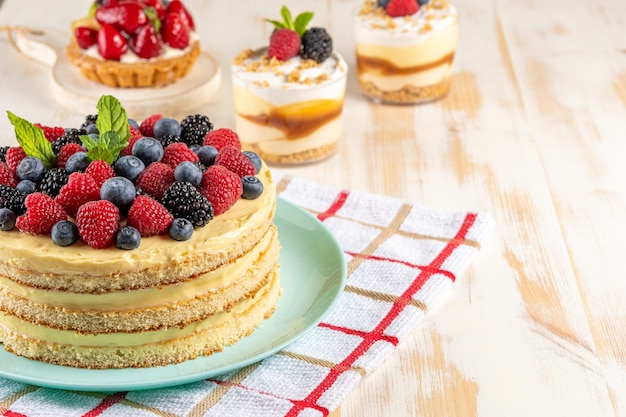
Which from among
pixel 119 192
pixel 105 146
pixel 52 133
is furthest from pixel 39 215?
pixel 52 133

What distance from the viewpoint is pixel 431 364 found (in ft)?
7.32

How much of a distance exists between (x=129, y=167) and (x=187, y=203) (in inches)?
7.7

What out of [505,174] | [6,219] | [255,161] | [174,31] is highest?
→ [6,219]

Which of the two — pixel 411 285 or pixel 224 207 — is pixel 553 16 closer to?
pixel 411 285

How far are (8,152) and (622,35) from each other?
3.14m

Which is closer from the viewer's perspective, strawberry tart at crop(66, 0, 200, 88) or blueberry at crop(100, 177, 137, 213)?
blueberry at crop(100, 177, 137, 213)

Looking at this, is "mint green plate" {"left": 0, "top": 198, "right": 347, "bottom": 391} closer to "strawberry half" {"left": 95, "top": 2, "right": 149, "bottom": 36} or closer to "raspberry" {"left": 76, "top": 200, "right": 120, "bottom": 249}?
"raspberry" {"left": 76, "top": 200, "right": 120, "bottom": 249}

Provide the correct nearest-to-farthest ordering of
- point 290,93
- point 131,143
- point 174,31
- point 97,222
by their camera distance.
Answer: point 97,222
point 131,143
point 290,93
point 174,31

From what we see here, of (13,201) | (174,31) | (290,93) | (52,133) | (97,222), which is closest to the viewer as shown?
(97,222)

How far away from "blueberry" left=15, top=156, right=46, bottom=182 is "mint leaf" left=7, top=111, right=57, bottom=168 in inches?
2.1

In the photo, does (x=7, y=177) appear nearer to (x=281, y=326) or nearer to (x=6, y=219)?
(x=6, y=219)

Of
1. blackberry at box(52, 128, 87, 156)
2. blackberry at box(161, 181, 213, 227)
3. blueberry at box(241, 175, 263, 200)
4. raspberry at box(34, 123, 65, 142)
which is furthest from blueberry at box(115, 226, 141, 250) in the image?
raspberry at box(34, 123, 65, 142)

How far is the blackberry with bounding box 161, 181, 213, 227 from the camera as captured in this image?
201 cm

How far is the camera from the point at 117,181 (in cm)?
200
